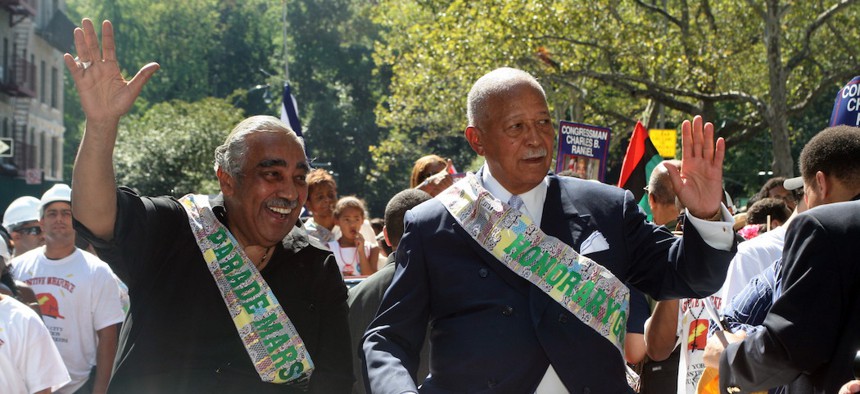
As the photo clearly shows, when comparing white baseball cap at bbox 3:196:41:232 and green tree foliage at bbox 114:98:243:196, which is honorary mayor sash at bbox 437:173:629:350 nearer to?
white baseball cap at bbox 3:196:41:232

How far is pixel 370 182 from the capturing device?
186 feet

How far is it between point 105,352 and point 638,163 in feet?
14.0

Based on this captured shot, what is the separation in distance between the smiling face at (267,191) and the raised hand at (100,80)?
1.87 ft

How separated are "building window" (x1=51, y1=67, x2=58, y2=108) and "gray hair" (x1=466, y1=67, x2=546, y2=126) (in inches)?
2000

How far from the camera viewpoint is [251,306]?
4.17 meters

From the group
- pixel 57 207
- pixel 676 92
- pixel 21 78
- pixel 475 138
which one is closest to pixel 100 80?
pixel 475 138

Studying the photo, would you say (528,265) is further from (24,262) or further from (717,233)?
(24,262)

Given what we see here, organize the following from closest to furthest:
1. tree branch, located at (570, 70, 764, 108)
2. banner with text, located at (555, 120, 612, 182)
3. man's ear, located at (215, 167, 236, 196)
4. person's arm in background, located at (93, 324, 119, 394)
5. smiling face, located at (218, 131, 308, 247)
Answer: smiling face, located at (218, 131, 308, 247) < man's ear, located at (215, 167, 236, 196) < person's arm in background, located at (93, 324, 119, 394) < banner with text, located at (555, 120, 612, 182) < tree branch, located at (570, 70, 764, 108)

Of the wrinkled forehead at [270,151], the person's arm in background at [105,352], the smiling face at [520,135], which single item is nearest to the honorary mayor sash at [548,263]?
the smiling face at [520,135]

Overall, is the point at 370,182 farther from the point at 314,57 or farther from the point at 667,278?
the point at 667,278

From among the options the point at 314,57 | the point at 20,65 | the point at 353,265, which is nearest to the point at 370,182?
the point at 314,57

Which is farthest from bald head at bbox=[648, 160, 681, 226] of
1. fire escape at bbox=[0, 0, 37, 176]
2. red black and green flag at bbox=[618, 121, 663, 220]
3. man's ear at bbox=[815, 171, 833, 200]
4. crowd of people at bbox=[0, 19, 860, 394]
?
fire escape at bbox=[0, 0, 37, 176]

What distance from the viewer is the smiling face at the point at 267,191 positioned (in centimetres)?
425

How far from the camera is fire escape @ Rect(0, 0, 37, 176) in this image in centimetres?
4466
